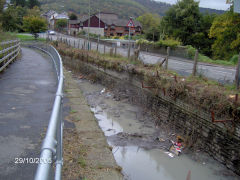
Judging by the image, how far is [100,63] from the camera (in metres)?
19.6

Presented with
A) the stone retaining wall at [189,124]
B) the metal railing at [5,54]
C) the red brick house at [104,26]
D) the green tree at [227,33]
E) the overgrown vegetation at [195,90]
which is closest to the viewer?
the stone retaining wall at [189,124]

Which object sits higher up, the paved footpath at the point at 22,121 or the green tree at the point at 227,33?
the green tree at the point at 227,33

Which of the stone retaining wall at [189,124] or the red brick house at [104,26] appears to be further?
the red brick house at [104,26]

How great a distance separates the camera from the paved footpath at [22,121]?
147 inches

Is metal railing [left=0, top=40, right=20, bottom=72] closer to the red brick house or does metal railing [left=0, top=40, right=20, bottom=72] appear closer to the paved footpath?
the paved footpath

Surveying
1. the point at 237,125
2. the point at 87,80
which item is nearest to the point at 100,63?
the point at 87,80

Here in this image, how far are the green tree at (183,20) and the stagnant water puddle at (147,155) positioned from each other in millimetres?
38956

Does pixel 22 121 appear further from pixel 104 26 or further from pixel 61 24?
pixel 61 24

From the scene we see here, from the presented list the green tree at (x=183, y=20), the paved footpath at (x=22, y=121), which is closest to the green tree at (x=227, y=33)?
the green tree at (x=183, y=20)

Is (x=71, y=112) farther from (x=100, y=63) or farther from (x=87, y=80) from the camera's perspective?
(x=87, y=80)

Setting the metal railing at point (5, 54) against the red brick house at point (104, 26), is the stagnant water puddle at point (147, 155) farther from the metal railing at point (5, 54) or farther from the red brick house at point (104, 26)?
the red brick house at point (104, 26)

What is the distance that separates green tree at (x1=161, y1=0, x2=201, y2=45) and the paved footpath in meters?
41.8

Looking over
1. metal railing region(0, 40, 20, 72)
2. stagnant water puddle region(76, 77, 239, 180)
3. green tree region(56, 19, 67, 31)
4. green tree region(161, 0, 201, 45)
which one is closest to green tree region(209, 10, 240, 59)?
green tree region(161, 0, 201, 45)

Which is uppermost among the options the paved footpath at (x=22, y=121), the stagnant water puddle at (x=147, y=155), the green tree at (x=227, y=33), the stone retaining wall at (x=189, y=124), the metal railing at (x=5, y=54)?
the green tree at (x=227, y=33)
